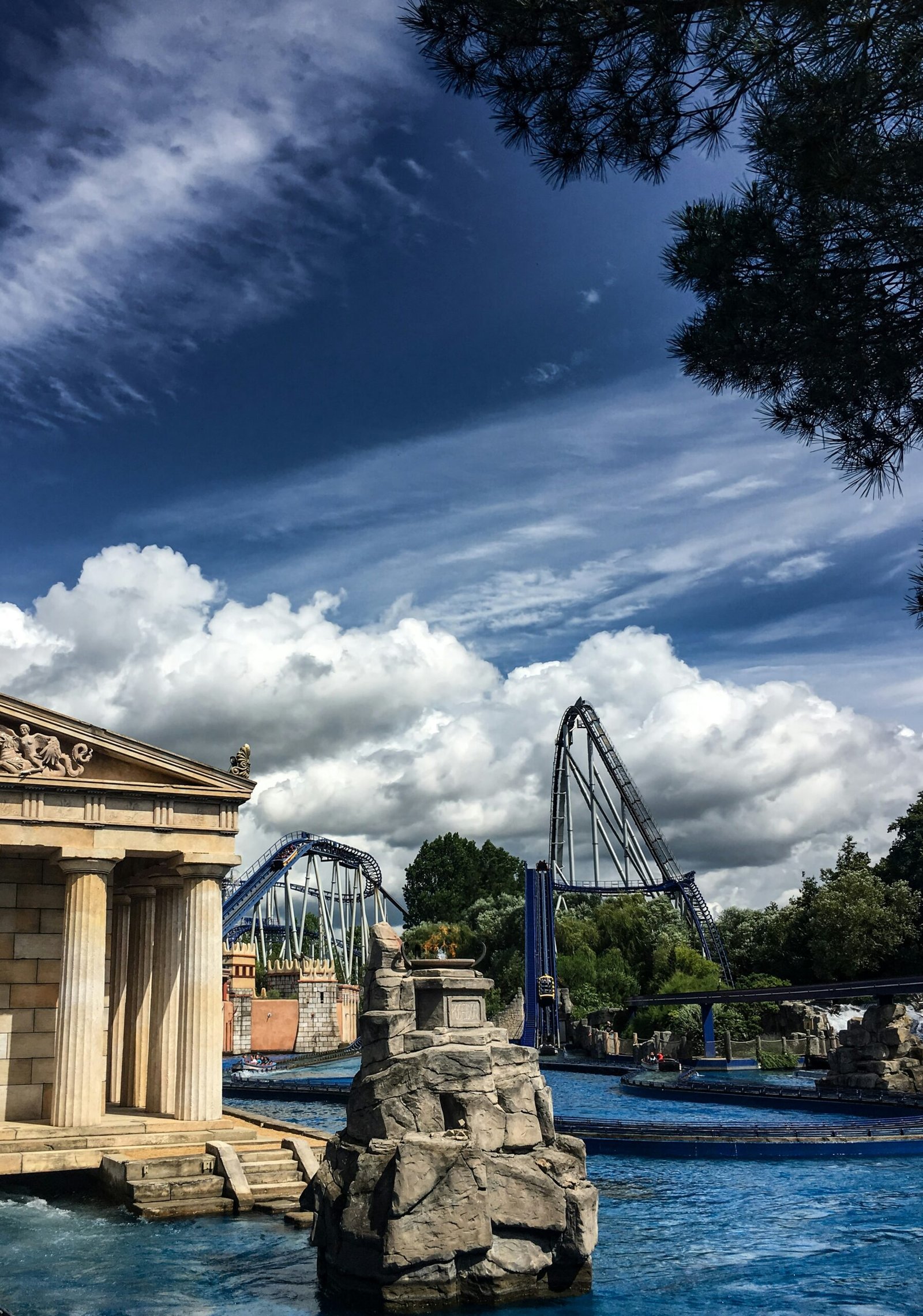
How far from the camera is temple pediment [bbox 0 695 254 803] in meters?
18.7

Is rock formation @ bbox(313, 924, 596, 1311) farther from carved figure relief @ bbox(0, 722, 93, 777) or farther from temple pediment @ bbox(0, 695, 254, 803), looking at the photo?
carved figure relief @ bbox(0, 722, 93, 777)

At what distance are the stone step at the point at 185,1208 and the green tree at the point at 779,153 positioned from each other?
40.6ft

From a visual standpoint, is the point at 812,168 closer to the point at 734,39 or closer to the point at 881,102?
the point at 881,102

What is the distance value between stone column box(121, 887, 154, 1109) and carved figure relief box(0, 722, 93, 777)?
3731 mm

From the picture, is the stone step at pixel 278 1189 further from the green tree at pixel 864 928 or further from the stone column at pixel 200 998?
the green tree at pixel 864 928

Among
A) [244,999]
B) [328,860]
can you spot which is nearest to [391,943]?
[244,999]

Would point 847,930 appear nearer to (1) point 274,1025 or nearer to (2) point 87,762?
(1) point 274,1025

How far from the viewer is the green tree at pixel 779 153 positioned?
8289mm

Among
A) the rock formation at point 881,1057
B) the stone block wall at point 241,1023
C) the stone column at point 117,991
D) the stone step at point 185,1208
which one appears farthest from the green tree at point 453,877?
the stone step at point 185,1208

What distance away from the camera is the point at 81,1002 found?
18297 mm

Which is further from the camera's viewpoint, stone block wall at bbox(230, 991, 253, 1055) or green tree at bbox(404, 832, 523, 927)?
green tree at bbox(404, 832, 523, 927)

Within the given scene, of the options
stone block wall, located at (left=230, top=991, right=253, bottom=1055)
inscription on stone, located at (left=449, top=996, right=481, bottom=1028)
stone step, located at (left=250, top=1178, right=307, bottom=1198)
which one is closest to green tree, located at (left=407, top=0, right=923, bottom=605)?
inscription on stone, located at (left=449, top=996, right=481, bottom=1028)

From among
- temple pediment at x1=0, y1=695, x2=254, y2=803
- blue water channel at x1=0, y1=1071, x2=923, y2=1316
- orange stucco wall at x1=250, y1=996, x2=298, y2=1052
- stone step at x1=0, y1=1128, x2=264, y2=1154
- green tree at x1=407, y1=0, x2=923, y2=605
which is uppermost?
green tree at x1=407, y1=0, x2=923, y2=605

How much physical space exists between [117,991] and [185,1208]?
26.8 ft
